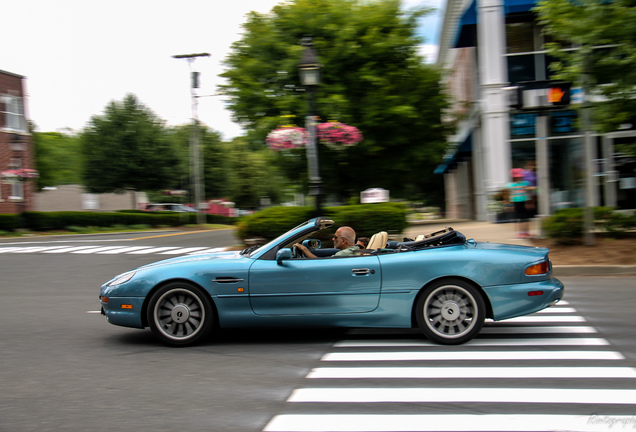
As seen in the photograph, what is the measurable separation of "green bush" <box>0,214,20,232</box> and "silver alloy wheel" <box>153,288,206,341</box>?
82.9ft

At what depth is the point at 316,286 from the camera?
6051mm

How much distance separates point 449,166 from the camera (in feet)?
116

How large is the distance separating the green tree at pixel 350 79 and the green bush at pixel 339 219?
177 inches

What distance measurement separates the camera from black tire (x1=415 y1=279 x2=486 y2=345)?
590 centimetres

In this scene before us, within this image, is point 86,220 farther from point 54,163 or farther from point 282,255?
point 282,255

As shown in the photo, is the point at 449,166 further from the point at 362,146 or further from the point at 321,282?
the point at 321,282

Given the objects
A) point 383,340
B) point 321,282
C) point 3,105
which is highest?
point 3,105

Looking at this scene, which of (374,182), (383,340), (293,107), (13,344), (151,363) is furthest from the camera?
(374,182)

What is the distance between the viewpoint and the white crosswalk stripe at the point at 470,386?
3.99m

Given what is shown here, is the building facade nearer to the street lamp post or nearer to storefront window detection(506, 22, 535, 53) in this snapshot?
storefront window detection(506, 22, 535, 53)

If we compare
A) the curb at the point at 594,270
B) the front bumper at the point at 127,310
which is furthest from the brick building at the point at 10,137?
the front bumper at the point at 127,310

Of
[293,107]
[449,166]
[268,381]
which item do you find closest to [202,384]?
[268,381]

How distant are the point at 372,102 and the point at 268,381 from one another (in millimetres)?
15530

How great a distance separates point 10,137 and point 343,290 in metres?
35.1
